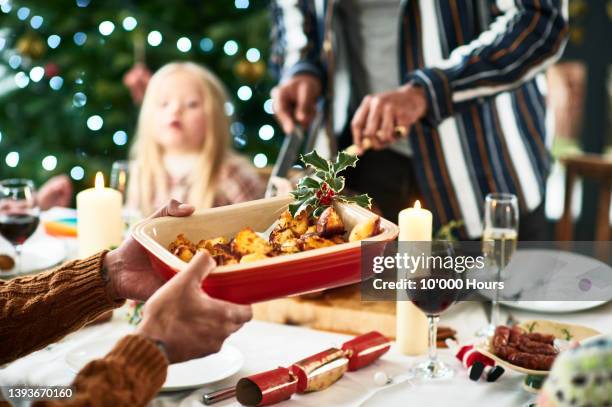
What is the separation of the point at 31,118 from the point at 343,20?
184 cm

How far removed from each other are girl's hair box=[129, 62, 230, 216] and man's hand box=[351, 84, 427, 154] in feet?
2.97

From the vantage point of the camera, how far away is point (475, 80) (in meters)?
1.84

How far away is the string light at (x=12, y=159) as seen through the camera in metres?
3.38

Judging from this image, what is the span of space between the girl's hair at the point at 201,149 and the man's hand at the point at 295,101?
0.54 m

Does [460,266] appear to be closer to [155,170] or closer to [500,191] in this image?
[500,191]

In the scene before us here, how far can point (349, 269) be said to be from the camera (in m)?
0.97

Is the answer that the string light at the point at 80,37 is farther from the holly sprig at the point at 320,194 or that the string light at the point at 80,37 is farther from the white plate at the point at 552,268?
the holly sprig at the point at 320,194

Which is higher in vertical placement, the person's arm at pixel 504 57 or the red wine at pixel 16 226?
the person's arm at pixel 504 57

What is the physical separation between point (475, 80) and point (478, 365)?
2.81ft

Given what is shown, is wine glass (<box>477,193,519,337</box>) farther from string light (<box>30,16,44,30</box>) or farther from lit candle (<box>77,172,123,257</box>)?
string light (<box>30,16,44,30</box>)

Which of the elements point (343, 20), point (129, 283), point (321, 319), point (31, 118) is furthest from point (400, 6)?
point (31, 118)

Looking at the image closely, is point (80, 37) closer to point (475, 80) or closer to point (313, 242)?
point (475, 80)

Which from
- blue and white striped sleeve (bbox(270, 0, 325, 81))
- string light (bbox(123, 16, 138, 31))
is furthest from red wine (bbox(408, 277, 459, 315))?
string light (bbox(123, 16, 138, 31))

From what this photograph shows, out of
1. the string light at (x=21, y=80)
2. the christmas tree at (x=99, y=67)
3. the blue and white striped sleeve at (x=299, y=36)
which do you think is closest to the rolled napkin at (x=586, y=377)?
the blue and white striped sleeve at (x=299, y=36)
